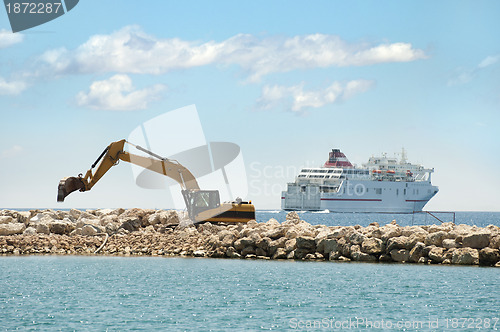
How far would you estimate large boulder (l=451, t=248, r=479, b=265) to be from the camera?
19.5m

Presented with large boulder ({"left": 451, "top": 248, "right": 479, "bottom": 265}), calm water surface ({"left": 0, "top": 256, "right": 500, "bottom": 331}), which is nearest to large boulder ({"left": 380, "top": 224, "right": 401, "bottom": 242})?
calm water surface ({"left": 0, "top": 256, "right": 500, "bottom": 331})

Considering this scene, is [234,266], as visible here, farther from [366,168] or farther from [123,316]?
[366,168]

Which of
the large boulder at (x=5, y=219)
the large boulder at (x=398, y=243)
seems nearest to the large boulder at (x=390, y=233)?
the large boulder at (x=398, y=243)

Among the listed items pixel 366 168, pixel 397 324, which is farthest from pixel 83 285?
pixel 366 168

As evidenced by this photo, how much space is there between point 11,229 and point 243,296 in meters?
14.0

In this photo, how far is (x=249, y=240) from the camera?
21953 millimetres

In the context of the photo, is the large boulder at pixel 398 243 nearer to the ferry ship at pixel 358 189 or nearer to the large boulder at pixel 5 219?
the large boulder at pixel 5 219

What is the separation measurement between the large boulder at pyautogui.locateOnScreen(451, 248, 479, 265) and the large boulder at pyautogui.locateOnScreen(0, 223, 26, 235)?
52.6ft

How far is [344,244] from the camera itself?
21.1 metres

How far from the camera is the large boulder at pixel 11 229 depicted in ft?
84.8

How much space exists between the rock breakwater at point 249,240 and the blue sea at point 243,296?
27.3 inches

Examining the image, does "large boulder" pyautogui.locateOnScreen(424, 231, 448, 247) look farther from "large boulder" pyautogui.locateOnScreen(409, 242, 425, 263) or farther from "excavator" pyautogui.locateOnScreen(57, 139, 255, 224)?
"excavator" pyautogui.locateOnScreen(57, 139, 255, 224)

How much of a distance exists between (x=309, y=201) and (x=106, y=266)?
62003mm

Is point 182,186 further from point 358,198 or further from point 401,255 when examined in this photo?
point 358,198
